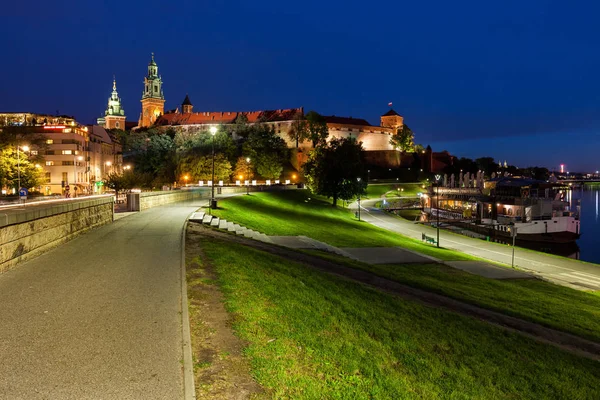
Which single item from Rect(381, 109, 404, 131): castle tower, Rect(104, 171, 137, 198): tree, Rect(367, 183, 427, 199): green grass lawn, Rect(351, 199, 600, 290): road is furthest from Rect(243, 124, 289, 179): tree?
Rect(381, 109, 404, 131): castle tower

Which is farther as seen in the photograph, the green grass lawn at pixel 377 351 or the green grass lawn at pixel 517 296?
the green grass lawn at pixel 517 296

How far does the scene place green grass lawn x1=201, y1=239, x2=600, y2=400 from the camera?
283 inches

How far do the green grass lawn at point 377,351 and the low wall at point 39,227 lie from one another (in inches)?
260

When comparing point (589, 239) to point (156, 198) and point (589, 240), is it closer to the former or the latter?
point (589, 240)

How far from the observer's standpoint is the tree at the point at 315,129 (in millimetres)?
132000

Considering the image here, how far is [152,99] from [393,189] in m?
116

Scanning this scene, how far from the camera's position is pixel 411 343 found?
9367 mm

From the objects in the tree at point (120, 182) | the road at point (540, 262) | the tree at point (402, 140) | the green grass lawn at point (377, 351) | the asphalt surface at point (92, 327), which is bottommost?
the road at point (540, 262)

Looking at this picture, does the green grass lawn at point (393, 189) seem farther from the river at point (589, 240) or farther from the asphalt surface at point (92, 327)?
the asphalt surface at point (92, 327)

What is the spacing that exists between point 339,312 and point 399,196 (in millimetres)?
111099

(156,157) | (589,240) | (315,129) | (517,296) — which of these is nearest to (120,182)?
(517,296)

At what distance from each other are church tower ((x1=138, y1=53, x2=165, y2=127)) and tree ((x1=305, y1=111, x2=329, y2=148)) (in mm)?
82916

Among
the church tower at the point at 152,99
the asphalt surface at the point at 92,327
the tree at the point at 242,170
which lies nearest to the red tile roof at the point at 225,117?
the church tower at the point at 152,99

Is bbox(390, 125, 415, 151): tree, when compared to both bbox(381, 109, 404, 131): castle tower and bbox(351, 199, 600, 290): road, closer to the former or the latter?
bbox(381, 109, 404, 131): castle tower
